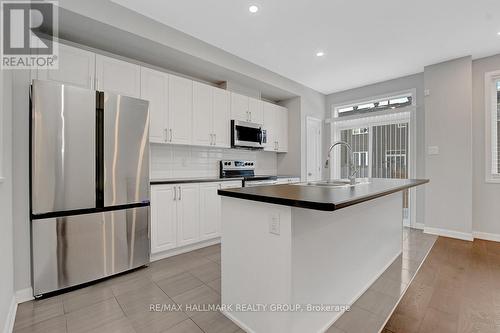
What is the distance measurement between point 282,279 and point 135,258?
1.84 metres

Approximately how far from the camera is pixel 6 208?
167 cm

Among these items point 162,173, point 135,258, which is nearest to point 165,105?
point 162,173

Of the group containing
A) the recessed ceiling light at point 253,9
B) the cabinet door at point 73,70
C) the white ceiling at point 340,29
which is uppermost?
the white ceiling at point 340,29

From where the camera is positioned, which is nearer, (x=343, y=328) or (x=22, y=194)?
(x=343, y=328)

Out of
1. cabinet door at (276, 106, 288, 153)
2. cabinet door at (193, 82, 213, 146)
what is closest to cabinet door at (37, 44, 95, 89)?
cabinet door at (193, 82, 213, 146)

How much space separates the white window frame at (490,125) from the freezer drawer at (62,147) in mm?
5309

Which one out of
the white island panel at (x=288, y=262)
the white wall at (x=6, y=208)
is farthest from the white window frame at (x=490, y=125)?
the white wall at (x=6, y=208)

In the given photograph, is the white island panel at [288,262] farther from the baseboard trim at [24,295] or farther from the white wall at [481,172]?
the white wall at [481,172]

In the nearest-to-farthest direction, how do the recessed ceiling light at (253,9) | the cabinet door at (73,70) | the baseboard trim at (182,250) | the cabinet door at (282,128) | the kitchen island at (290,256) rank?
the kitchen island at (290,256)
the cabinet door at (73,70)
the recessed ceiling light at (253,9)
the baseboard trim at (182,250)
the cabinet door at (282,128)

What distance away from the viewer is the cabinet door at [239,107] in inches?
155

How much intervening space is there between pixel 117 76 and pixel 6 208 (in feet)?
5.40

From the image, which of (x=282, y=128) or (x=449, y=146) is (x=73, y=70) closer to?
(x=282, y=128)

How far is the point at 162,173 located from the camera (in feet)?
11.1

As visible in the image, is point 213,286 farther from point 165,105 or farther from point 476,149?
point 476,149
